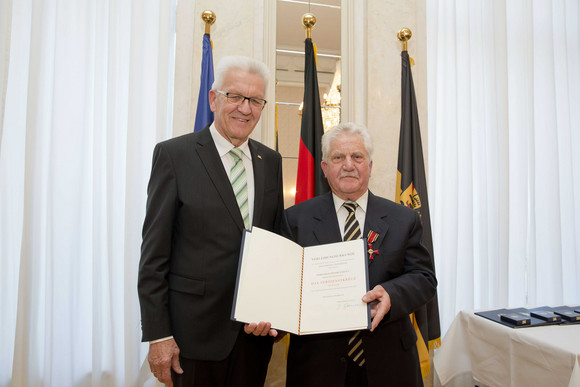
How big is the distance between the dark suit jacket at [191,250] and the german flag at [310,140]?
46.3 inches

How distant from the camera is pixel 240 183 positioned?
1.54 m

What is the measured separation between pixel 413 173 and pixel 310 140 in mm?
853

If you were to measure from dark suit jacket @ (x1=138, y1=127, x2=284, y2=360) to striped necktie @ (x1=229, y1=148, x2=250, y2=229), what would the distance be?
0.20ft

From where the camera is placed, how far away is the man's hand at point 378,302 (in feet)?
4.20

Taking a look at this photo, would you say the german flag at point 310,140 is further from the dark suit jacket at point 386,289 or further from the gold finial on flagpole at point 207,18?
the dark suit jacket at point 386,289

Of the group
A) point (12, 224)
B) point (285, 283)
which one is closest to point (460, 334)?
point (285, 283)

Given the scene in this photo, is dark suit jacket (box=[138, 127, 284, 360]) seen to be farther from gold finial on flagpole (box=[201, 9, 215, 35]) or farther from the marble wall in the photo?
gold finial on flagpole (box=[201, 9, 215, 35])

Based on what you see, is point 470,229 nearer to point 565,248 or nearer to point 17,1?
point 565,248

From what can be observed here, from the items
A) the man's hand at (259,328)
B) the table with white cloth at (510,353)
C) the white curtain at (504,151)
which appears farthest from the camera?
the white curtain at (504,151)

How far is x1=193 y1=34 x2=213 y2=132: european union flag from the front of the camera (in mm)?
2400

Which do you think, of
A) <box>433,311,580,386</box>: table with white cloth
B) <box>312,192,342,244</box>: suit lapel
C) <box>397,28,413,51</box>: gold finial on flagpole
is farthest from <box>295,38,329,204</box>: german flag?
<box>433,311,580,386</box>: table with white cloth

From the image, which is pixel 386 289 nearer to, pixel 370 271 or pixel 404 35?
pixel 370 271

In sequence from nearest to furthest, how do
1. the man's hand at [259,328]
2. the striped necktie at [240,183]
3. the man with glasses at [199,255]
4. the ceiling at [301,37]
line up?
the man's hand at [259,328] < the man with glasses at [199,255] < the striped necktie at [240,183] < the ceiling at [301,37]

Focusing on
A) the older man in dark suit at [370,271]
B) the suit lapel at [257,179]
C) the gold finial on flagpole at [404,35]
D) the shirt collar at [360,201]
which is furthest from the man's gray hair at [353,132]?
the gold finial on flagpole at [404,35]
